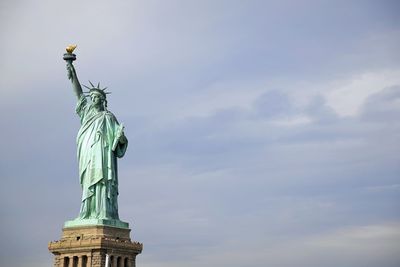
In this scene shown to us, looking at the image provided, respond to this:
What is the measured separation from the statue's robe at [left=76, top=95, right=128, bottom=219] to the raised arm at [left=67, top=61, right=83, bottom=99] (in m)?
0.94

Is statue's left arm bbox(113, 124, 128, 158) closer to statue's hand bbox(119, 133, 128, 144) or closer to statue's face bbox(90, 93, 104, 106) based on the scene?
statue's hand bbox(119, 133, 128, 144)

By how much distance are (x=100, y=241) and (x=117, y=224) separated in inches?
92.1

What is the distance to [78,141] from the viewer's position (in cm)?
4228

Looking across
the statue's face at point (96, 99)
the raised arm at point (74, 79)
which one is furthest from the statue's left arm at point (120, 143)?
the raised arm at point (74, 79)

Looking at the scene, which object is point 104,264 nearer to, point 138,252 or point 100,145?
point 138,252

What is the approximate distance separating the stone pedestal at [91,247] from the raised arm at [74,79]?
918 centimetres

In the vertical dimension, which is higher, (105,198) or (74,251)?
(105,198)

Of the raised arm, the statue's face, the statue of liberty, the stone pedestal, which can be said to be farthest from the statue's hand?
the stone pedestal

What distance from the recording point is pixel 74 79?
43188 mm

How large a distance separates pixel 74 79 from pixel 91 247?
1151 cm

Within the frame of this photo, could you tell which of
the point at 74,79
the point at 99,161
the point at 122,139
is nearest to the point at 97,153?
the point at 99,161

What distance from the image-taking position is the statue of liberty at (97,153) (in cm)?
3981

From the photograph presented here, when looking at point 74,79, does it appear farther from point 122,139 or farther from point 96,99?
point 122,139

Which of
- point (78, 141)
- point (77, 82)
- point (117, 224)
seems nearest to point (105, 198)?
point (117, 224)
